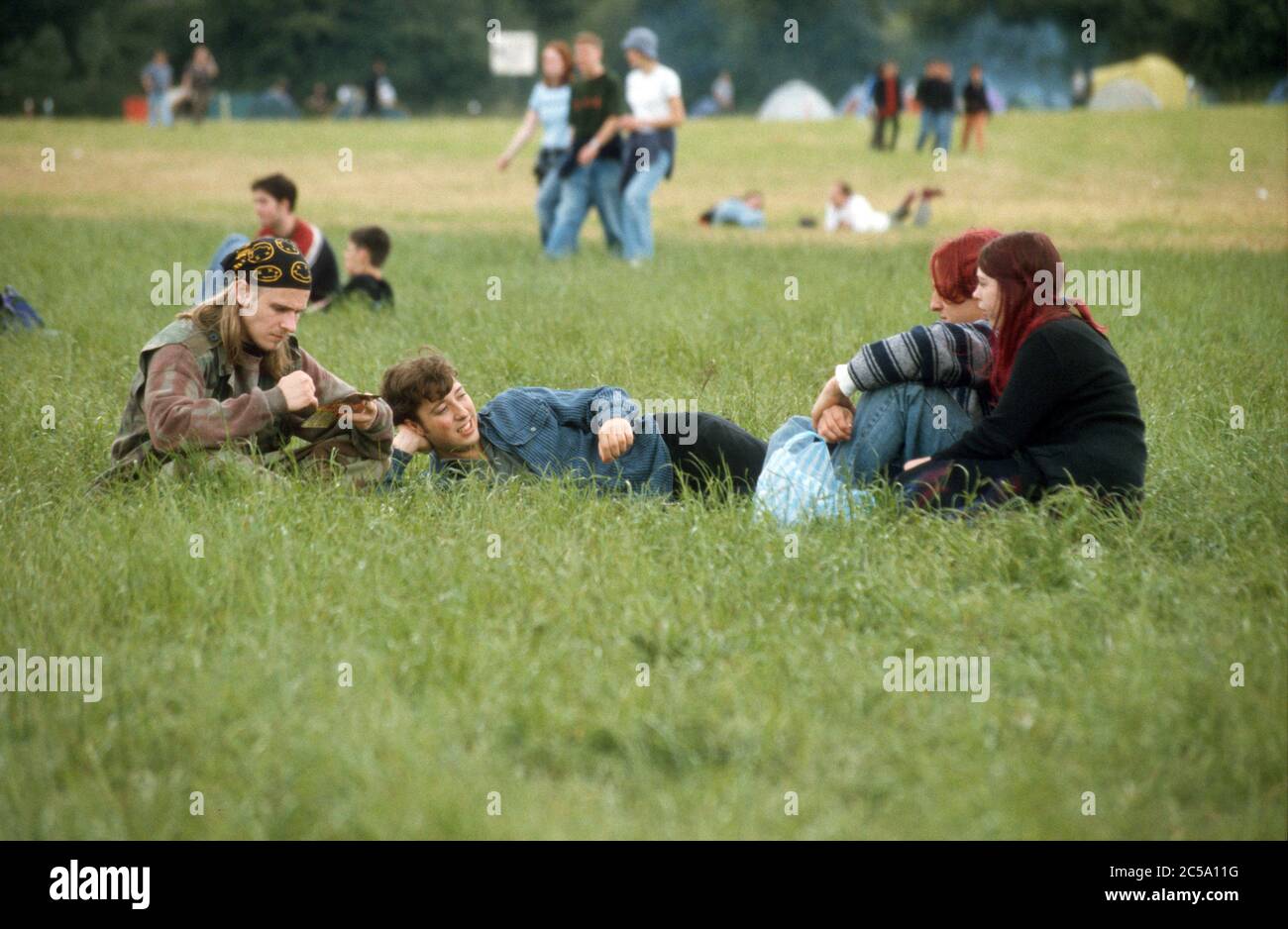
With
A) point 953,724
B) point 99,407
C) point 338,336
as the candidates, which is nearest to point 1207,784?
point 953,724

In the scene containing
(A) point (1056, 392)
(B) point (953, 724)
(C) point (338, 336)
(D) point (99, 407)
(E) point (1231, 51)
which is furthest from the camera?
(E) point (1231, 51)

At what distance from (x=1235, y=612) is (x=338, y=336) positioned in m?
6.18

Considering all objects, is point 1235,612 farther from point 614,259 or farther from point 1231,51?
point 1231,51

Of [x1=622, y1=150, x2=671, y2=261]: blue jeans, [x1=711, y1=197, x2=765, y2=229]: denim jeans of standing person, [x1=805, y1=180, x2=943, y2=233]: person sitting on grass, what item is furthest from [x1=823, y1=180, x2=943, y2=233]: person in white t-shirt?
[x1=622, y1=150, x2=671, y2=261]: blue jeans

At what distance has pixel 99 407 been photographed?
710 centimetres

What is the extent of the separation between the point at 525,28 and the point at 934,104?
42704 mm

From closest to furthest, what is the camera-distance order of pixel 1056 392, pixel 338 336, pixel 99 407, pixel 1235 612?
pixel 1235 612 → pixel 1056 392 → pixel 99 407 → pixel 338 336

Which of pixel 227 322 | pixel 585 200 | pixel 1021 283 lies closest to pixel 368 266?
pixel 585 200

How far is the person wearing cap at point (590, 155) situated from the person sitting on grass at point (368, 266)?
316cm

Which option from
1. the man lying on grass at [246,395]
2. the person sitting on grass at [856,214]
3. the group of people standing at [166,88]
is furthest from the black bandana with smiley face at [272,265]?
the group of people standing at [166,88]

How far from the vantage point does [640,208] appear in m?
13.6

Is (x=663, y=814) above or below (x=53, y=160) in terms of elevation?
below

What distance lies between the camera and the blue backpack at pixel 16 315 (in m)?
9.59

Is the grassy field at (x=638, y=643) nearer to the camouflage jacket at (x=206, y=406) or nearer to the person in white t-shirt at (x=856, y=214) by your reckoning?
the camouflage jacket at (x=206, y=406)
